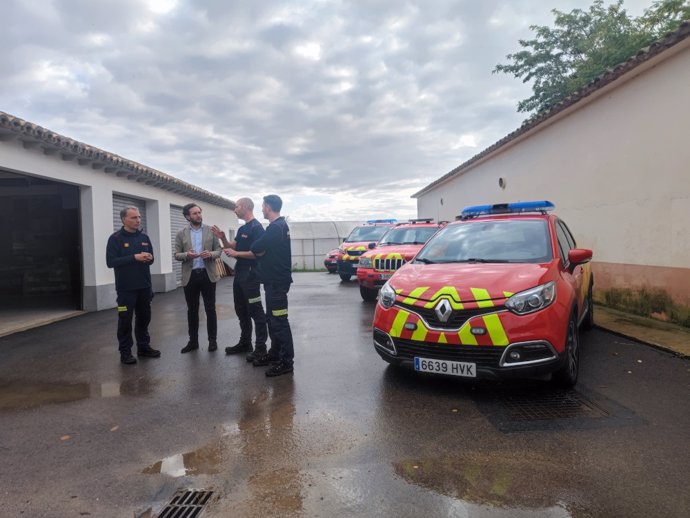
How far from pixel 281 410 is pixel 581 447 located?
89.1 inches

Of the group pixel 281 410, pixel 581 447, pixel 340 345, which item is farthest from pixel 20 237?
pixel 581 447

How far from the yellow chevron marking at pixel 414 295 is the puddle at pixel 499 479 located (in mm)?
1433

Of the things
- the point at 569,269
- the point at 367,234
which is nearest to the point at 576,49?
the point at 367,234

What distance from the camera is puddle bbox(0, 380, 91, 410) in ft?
13.8

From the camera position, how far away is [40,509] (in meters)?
2.50

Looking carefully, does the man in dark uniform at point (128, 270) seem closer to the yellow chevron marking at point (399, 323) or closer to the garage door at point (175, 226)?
the yellow chevron marking at point (399, 323)

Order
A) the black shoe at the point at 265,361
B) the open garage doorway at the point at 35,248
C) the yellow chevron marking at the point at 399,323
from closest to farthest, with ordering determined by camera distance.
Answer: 1. the yellow chevron marking at the point at 399,323
2. the black shoe at the point at 265,361
3. the open garage doorway at the point at 35,248

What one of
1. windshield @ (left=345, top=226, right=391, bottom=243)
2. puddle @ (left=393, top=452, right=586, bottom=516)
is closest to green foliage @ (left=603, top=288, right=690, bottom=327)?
puddle @ (left=393, top=452, right=586, bottom=516)

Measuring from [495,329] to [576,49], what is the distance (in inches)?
763

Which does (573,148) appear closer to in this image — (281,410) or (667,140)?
(667,140)

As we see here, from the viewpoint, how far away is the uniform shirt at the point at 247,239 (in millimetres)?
5281

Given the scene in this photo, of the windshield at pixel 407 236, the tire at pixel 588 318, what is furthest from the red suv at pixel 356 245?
the tire at pixel 588 318

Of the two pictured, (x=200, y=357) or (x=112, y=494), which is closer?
(x=112, y=494)

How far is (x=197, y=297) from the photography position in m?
5.90
